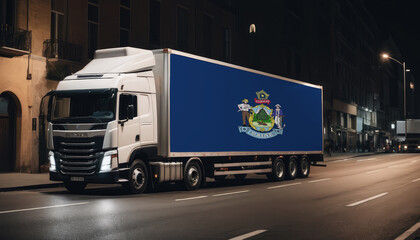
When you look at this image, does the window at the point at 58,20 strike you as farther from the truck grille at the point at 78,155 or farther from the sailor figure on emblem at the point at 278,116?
the truck grille at the point at 78,155

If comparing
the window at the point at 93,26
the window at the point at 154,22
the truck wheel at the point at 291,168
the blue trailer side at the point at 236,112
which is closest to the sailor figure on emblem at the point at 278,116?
the blue trailer side at the point at 236,112

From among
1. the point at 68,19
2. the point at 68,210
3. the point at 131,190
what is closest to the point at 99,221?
the point at 68,210

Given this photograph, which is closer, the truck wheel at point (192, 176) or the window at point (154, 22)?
the truck wheel at point (192, 176)

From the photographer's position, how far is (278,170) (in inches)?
832

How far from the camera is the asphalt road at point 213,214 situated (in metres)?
8.57

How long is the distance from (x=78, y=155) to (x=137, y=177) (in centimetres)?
169

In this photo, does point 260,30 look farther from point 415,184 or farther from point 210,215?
point 210,215

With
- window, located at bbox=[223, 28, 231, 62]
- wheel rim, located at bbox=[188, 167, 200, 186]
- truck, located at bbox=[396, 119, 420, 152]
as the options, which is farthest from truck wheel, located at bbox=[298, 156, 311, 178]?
truck, located at bbox=[396, 119, 420, 152]

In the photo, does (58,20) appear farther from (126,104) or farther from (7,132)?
(126,104)

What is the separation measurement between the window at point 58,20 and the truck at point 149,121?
8.62 m

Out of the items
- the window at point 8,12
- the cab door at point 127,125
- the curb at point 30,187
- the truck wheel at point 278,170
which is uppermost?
the window at point 8,12

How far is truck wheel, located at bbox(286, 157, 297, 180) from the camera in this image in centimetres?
2178

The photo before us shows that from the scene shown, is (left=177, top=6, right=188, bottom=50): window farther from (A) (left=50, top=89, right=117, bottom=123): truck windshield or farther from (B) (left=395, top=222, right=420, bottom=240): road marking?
(B) (left=395, top=222, right=420, bottom=240): road marking

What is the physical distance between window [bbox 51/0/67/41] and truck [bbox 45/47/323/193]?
8623 millimetres
